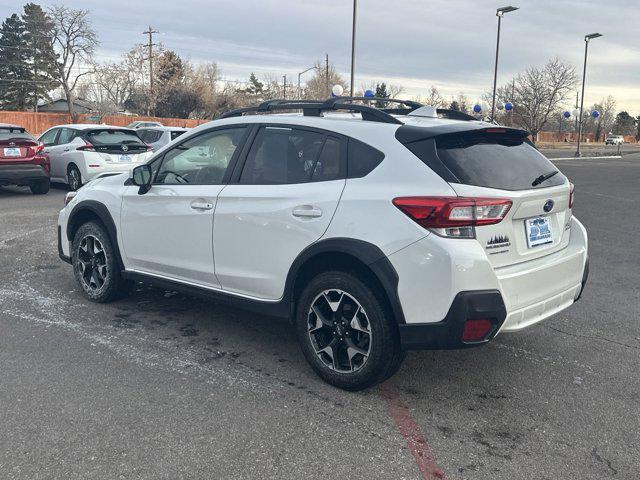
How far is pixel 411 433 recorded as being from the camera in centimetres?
328

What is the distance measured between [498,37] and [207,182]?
29501 millimetres

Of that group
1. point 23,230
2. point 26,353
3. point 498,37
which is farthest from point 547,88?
point 26,353

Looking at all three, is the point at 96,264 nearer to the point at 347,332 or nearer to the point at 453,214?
the point at 347,332

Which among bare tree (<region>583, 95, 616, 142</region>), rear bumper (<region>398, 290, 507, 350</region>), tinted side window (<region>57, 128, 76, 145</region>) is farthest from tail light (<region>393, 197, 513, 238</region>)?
bare tree (<region>583, 95, 616, 142</region>)

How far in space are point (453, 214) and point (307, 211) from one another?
3.07 feet

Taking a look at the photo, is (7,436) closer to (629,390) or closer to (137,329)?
(137,329)

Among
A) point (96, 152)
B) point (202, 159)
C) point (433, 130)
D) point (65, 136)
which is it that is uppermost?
point (433, 130)

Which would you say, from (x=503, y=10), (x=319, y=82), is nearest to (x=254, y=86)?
(x=319, y=82)

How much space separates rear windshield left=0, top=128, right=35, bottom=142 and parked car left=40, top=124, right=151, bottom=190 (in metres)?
1.01

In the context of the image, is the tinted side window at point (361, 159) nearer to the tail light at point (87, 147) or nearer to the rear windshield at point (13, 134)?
the rear windshield at point (13, 134)

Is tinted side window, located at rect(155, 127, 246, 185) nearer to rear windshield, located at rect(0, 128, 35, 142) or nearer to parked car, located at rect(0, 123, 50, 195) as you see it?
parked car, located at rect(0, 123, 50, 195)

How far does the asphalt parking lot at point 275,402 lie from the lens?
2.97 m

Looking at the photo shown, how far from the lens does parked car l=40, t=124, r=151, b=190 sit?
Result: 13297 millimetres

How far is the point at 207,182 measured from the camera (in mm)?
4508
